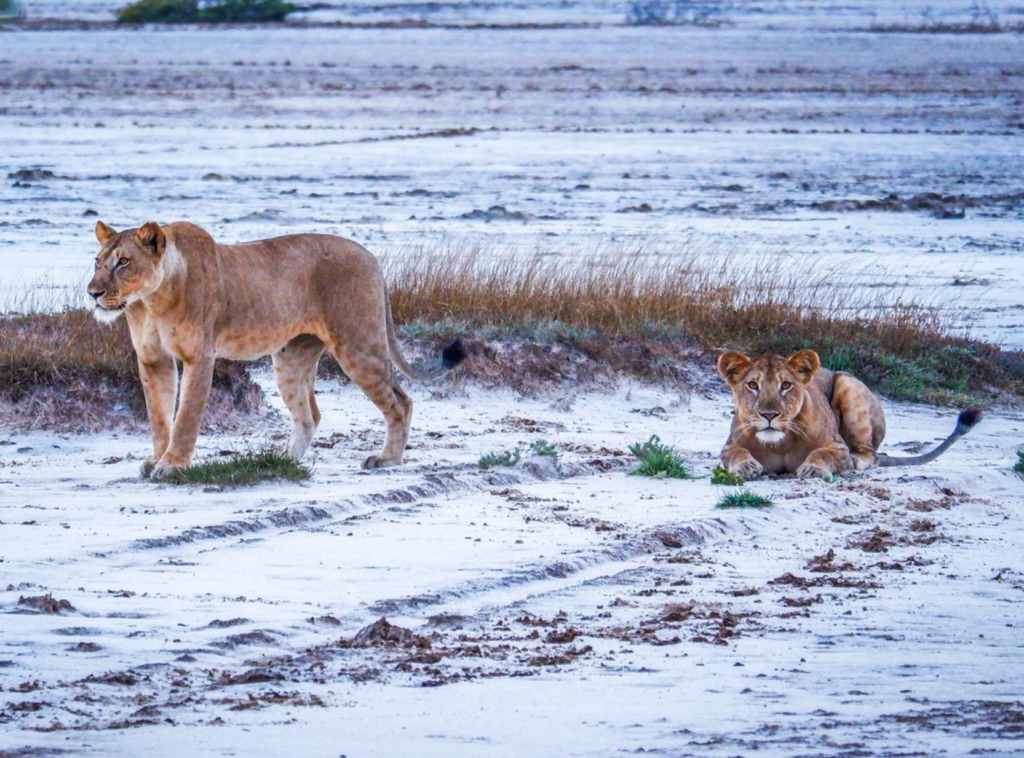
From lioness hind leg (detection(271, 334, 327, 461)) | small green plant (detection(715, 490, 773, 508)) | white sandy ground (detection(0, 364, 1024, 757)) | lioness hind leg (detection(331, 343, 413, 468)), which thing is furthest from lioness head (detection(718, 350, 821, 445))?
lioness hind leg (detection(271, 334, 327, 461))

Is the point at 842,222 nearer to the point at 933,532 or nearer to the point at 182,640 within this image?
the point at 933,532

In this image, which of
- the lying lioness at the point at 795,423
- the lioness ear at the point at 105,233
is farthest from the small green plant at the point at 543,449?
the lioness ear at the point at 105,233

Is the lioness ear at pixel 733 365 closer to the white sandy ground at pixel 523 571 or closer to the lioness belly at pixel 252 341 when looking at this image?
the white sandy ground at pixel 523 571

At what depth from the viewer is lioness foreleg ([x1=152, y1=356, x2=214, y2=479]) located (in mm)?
7984

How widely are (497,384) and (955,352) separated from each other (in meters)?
3.47

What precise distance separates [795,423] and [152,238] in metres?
3.34

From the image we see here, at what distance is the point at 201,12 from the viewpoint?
74000 mm

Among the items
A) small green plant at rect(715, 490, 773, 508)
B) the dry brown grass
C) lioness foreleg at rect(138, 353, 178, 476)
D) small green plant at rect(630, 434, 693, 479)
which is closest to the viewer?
small green plant at rect(715, 490, 773, 508)

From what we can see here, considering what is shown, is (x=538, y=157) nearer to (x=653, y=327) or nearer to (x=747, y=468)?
(x=653, y=327)

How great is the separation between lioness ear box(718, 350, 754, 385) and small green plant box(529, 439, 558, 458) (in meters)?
1.00

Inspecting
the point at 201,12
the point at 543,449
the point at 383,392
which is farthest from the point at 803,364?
the point at 201,12

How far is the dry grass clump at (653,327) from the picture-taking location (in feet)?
36.9

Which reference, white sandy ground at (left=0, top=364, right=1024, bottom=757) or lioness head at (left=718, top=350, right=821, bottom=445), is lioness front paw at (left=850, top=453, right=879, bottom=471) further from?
lioness head at (left=718, top=350, right=821, bottom=445)

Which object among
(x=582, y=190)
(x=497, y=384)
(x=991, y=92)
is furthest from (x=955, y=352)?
(x=991, y=92)
